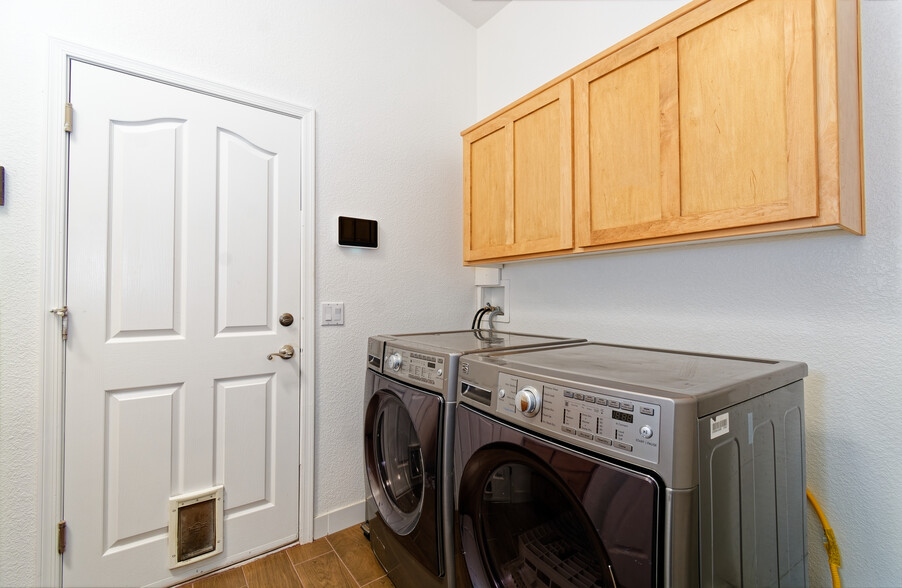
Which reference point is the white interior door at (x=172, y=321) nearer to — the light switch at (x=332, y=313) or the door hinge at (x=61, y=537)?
the door hinge at (x=61, y=537)

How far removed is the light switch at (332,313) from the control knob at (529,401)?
1.23 metres

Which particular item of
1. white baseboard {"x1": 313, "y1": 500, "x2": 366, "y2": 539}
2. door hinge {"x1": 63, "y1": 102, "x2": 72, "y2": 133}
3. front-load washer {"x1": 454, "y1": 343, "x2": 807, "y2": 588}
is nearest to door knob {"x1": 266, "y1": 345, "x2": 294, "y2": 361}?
white baseboard {"x1": 313, "y1": 500, "x2": 366, "y2": 539}

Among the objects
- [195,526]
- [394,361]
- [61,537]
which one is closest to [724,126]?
[394,361]

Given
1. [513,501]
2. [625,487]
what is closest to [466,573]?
[513,501]

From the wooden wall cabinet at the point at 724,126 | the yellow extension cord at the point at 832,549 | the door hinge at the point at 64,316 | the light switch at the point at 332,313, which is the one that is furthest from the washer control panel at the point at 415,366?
the yellow extension cord at the point at 832,549

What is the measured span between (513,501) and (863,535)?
104 centimetres

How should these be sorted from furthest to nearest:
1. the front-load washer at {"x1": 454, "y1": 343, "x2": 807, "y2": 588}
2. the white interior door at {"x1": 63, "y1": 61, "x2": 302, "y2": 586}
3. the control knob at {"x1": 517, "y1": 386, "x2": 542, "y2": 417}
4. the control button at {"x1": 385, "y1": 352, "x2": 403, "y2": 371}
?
the control button at {"x1": 385, "y1": 352, "x2": 403, "y2": 371}, the white interior door at {"x1": 63, "y1": 61, "x2": 302, "y2": 586}, the control knob at {"x1": 517, "y1": 386, "x2": 542, "y2": 417}, the front-load washer at {"x1": 454, "y1": 343, "x2": 807, "y2": 588}

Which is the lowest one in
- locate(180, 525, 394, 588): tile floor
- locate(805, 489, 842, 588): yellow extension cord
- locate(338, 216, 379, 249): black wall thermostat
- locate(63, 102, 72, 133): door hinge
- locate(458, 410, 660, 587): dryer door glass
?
locate(180, 525, 394, 588): tile floor

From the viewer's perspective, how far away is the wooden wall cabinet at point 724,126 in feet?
3.17

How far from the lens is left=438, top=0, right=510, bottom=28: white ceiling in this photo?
2352 millimetres

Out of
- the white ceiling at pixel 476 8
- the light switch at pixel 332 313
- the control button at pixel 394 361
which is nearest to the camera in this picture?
the control button at pixel 394 361

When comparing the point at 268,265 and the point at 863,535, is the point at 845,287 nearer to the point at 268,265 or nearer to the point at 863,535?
the point at 863,535

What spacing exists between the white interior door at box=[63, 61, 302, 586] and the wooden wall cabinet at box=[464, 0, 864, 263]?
4.52 feet

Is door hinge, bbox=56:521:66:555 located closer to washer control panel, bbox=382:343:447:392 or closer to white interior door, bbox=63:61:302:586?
white interior door, bbox=63:61:302:586
